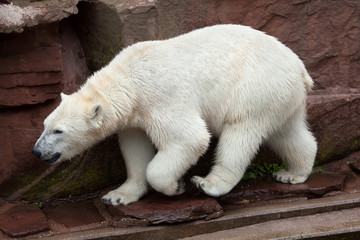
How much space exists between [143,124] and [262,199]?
1391mm

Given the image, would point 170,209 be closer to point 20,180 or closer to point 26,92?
point 20,180

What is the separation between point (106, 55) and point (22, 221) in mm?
1734

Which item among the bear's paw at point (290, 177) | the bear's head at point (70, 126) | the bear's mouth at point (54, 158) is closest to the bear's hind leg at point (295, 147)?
the bear's paw at point (290, 177)

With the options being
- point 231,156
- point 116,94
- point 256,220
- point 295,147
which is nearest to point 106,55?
point 116,94

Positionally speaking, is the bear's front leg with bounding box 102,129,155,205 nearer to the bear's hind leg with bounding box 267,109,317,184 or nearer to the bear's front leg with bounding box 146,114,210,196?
the bear's front leg with bounding box 146,114,210,196

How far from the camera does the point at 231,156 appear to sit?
5.30 metres

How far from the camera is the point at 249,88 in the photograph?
5.20 m

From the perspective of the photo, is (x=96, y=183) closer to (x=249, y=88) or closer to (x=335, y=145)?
(x=249, y=88)

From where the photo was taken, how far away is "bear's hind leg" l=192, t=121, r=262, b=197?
527 centimetres

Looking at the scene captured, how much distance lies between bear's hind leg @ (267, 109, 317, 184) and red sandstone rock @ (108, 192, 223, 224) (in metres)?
0.87

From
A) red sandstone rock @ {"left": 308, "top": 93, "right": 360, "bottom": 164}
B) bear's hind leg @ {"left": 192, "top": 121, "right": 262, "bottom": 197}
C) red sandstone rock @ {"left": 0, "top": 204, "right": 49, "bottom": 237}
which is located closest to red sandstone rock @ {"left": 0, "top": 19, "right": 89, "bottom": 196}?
red sandstone rock @ {"left": 0, "top": 204, "right": 49, "bottom": 237}

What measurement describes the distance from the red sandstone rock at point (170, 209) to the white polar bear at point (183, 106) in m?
0.09

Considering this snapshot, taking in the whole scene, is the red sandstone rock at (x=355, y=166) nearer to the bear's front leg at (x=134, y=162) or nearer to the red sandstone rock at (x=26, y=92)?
the bear's front leg at (x=134, y=162)

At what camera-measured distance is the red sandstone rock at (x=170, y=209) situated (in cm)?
522
